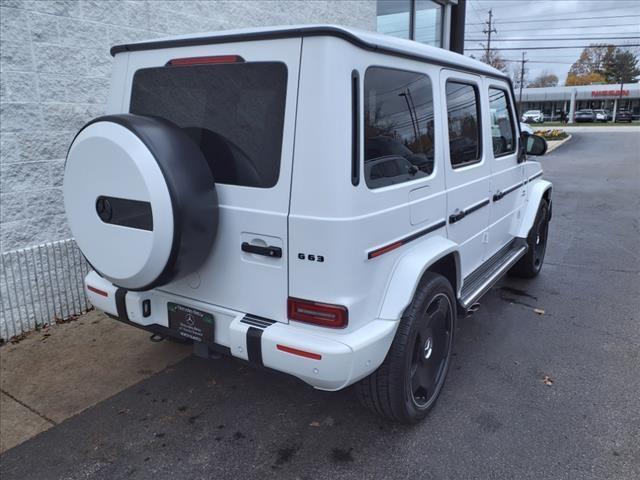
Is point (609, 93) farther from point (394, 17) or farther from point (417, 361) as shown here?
point (417, 361)

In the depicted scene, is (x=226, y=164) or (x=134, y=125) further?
(x=226, y=164)

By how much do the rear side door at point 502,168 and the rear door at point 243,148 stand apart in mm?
2097

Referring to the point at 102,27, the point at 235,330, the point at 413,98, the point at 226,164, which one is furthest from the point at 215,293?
the point at 102,27

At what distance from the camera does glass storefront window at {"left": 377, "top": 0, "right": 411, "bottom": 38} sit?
9.55 meters

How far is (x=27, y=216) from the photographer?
4176 mm

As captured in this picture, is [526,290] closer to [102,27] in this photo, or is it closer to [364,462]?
[364,462]

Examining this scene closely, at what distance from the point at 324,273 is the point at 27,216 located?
3.07 meters

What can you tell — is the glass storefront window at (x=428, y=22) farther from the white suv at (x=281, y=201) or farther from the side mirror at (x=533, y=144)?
the white suv at (x=281, y=201)

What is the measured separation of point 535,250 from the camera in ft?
18.1

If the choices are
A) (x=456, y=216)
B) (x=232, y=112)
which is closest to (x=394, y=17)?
(x=456, y=216)

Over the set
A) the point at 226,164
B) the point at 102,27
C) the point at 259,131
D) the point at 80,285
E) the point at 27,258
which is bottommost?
the point at 80,285

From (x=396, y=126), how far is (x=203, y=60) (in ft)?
3.48

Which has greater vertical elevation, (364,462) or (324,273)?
(324,273)

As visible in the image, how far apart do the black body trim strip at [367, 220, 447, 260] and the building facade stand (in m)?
3.17
